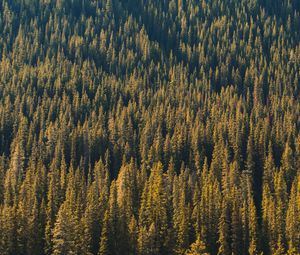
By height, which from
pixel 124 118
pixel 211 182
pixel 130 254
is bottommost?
pixel 130 254

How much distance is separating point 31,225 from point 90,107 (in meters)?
99.1

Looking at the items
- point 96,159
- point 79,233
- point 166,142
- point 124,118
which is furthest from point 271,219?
point 124,118

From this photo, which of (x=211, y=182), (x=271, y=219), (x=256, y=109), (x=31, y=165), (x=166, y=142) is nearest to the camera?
(x=271, y=219)

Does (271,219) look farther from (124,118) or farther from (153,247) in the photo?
(124,118)

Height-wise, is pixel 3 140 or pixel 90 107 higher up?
pixel 90 107

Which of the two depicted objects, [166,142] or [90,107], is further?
[90,107]

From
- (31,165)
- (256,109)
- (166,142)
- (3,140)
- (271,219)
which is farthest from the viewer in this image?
(256,109)

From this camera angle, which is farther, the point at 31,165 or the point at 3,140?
the point at 3,140

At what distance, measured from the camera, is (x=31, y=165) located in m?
128

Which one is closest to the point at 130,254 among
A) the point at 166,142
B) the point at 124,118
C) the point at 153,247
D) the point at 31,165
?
the point at 153,247

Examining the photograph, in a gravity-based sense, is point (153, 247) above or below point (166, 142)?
below

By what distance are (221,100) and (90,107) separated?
157 feet

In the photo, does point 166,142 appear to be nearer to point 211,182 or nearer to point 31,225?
point 211,182

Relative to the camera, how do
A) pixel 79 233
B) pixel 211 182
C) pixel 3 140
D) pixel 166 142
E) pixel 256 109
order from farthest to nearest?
pixel 256 109 → pixel 3 140 → pixel 166 142 → pixel 211 182 → pixel 79 233
